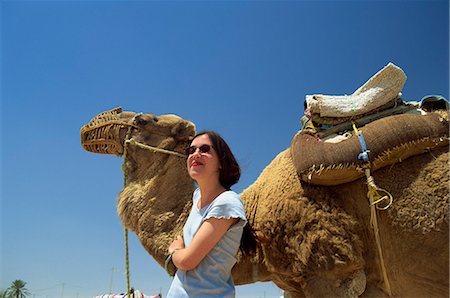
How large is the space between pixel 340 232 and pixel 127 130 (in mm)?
2639

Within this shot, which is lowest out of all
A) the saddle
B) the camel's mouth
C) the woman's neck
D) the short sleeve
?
the short sleeve

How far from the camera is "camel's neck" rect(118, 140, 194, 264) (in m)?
4.01

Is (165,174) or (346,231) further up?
(165,174)

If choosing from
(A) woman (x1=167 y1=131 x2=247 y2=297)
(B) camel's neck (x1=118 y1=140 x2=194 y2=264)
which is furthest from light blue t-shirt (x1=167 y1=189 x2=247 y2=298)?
(B) camel's neck (x1=118 y1=140 x2=194 y2=264)

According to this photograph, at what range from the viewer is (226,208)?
2.67m

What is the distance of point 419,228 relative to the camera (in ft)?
10.9

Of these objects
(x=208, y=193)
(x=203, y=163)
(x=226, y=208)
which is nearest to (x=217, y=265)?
(x=226, y=208)

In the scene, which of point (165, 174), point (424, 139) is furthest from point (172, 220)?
point (424, 139)

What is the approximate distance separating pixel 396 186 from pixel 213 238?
5.80ft

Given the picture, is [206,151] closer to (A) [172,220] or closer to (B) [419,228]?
(A) [172,220]

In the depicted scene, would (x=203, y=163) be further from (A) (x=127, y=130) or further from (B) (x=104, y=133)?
(B) (x=104, y=133)

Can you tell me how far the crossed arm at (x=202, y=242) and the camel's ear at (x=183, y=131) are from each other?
2018 millimetres

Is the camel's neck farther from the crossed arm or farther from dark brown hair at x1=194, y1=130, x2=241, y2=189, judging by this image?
the crossed arm

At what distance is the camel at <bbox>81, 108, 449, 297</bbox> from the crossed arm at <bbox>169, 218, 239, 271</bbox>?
989 mm
